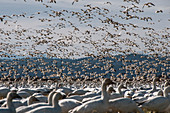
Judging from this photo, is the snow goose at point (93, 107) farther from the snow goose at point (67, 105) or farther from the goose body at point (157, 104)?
the goose body at point (157, 104)

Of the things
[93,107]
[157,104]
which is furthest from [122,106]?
[157,104]

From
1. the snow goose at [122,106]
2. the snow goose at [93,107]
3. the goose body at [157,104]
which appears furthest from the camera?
the goose body at [157,104]

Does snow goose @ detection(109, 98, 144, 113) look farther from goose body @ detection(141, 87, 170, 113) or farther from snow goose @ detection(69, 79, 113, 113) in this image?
goose body @ detection(141, 87, 170, 113)

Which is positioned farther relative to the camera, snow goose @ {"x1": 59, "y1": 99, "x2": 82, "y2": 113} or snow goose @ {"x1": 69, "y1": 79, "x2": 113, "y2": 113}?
snow goose @ {"x1": 59, "y1": 99, "x2": 82, "y2": 113}

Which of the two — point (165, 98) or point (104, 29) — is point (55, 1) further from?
point (165, 98)

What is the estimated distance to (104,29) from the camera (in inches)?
1280

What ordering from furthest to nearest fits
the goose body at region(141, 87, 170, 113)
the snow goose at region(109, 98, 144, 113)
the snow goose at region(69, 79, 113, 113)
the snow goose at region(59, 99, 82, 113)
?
the goose body at region(141, 87, 170, 113), the snow goose at region(59, 99, 82, 113), the snow goose at region(109, 98, 144, 113), the snow goose at region(69, 79, 113, 113)

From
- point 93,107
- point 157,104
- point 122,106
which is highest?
point 93,107

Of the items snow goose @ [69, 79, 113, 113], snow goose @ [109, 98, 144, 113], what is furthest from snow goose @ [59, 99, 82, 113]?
snow goose @ [109, 98, 144, 113]

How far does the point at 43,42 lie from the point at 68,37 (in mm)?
3641

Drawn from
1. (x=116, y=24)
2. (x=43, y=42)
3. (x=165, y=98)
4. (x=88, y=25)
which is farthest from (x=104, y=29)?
(x=165, y=98)

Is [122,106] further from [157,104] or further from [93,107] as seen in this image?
[157,104]

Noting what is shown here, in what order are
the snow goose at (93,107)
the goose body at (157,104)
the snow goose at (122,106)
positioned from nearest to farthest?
the snow goose at (93,107) < the snow goose at (122,106) < the goose body at (157,104)

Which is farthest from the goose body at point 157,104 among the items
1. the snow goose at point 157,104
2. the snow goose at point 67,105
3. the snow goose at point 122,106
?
the snow goose at point 67,105
